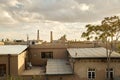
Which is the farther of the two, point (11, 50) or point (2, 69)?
point (11, 50)

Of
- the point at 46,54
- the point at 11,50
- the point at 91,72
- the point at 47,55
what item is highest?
the point at 11,50

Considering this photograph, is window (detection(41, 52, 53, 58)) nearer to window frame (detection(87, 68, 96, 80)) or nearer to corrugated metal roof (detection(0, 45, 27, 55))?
corrugated metal roof (detection(0, 45, 27, 55))

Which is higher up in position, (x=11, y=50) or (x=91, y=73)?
(x=11, y=50)

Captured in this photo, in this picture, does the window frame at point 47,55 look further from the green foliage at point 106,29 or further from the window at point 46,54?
the green foliage at point 106,29

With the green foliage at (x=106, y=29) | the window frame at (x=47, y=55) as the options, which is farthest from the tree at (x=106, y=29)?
the window frame at (x=47, y=55)

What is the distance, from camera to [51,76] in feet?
92.4

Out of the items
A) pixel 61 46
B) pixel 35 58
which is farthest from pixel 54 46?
pixel 35 58

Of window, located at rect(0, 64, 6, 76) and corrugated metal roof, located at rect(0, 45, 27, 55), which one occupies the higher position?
corrugated metal roof, located at rect(0, 45, 27, 55)

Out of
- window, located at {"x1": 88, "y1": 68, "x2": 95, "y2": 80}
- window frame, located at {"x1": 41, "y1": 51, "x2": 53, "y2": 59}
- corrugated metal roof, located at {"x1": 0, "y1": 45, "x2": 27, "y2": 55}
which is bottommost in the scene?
window, located at {"x1": 88, "y1": 68, "x2": 95, "y2": 80}

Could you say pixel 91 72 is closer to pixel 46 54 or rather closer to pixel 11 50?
pixel 11 50

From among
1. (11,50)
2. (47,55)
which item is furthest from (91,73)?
(47,55)

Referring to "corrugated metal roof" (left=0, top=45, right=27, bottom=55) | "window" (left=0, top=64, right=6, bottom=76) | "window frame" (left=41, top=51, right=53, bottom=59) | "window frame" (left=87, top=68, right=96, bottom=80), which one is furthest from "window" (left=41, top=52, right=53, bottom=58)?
"window frame" (left=87, top=68, right=96, bottom=80)

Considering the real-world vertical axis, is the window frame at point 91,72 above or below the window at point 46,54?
below

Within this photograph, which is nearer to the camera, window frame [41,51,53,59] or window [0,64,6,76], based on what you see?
window [0,64,6,76]
